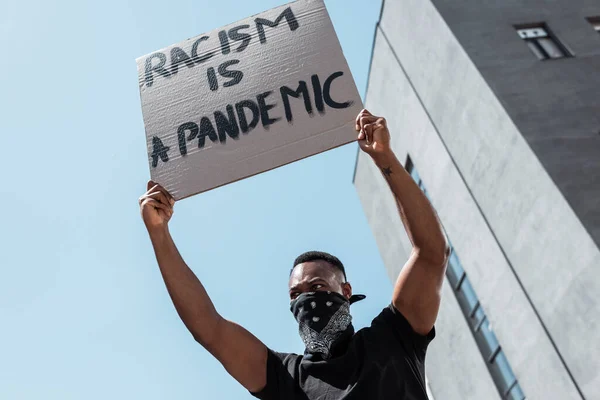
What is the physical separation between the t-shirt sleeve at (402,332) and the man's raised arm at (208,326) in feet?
1.89

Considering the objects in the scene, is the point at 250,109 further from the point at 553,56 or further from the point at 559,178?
the point at 553,56

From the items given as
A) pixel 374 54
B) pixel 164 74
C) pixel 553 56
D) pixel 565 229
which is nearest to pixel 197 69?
pixel 164 74

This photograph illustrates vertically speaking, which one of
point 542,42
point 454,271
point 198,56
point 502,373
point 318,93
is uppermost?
point 542,42

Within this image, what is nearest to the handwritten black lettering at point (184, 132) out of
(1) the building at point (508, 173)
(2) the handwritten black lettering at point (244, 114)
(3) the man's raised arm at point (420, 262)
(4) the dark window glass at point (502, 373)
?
(2) the handwritten black lettering at point (244, 114)

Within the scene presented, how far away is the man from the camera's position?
8.55ft

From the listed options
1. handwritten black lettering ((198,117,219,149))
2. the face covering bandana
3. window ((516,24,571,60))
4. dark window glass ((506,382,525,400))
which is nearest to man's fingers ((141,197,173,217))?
handwritten black lettering ((198,117,219,149))

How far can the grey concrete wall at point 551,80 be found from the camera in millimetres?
13023

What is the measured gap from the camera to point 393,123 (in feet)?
68.9

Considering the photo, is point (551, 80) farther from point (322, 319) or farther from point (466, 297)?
point (322, 319)

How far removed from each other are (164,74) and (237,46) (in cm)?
50

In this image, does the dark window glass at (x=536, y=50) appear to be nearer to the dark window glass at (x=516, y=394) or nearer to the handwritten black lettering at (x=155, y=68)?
the dark window glass at (x=516, y=394)

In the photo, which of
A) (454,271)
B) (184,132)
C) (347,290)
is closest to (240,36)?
(184,132)

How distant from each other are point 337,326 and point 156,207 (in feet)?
3.75

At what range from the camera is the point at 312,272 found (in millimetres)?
3010
